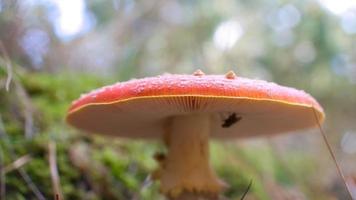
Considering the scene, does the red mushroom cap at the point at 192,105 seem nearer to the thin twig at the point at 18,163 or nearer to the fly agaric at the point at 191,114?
the fly agaric at the point at 191,114

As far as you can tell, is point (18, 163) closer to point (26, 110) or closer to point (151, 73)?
point (26, 110)

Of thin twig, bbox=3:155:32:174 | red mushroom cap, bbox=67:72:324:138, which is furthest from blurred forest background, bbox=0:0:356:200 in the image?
red mushroom cap, bbox=67:72:324:138

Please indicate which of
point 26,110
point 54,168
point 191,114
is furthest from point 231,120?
point 26,110

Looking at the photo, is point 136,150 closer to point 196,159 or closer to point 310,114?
point 196,159

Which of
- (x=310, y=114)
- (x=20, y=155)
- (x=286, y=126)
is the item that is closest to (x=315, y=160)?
(x=286, y=126)

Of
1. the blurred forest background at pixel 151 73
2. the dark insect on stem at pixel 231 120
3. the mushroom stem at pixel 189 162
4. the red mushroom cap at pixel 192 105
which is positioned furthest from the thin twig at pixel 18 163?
the dark insect on stem at pixel 231 120
